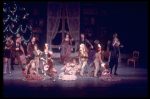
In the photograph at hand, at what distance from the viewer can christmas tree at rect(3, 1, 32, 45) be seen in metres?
9.32

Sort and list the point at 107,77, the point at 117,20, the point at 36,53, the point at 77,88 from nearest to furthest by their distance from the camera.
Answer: the point at 77,88 < the point at 107,77 < the point at 36,53 < the point at 117,20

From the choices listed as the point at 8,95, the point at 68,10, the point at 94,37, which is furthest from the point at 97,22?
the point at 8,95

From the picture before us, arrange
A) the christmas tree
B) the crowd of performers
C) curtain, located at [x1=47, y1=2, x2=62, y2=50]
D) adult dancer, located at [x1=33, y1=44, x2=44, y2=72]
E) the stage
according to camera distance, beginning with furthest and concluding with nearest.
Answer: curtain, located at [x1=47, y1=2, x2=62, y2=50]
the christmas tree
adult dancer, located at [x1=33, y1=44, x2=44, y2=72]
the crowd of performers
the stage

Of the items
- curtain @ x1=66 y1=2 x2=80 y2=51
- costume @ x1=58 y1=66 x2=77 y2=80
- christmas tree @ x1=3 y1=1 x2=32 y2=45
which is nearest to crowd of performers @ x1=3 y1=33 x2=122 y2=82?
costume @ x1=58 y1=66 x2=77 y2=80

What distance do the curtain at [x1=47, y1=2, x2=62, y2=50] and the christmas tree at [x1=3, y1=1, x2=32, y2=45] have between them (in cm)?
131

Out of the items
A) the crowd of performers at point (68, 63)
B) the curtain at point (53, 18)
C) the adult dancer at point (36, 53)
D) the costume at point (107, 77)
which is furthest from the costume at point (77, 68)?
the curtain at point (53, 18)

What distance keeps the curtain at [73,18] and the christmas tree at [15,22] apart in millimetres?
2631

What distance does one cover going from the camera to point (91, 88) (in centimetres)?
520

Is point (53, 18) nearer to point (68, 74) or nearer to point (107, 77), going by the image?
point (68, 74)

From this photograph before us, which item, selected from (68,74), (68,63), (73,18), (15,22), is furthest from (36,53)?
(73,18)

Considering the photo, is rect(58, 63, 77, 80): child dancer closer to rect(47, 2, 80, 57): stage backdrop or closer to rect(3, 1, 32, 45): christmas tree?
rect(3, 1, 32, 45): christmas tree

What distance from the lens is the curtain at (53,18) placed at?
11.2 metres

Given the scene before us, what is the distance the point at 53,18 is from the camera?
37.2ft

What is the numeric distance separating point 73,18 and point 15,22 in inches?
146
